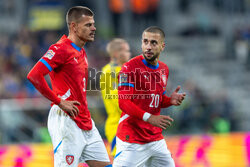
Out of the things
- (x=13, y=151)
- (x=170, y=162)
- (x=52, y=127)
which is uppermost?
(x=52, y=127)

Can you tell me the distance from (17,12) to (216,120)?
11434mm

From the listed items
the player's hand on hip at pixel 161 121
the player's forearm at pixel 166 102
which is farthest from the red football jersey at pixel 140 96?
the player's hand on hip at pixel 161 121

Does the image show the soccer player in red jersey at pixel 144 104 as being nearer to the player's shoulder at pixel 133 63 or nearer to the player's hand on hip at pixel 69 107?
the player's shoulder at pixel 133 63

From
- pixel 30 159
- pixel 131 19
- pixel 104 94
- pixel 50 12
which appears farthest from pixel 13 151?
pixel 131 19

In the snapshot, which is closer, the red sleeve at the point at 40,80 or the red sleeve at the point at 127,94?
the red sleeve at the point at 40,80

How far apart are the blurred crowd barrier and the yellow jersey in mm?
1906

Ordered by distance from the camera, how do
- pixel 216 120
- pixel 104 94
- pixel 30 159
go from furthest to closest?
1. pixel 216 120
2. pixel 30 159
3. pixel 104 94

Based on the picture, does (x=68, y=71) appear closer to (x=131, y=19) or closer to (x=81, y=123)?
(x=81, y=123)

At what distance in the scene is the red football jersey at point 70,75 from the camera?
21.0 ft

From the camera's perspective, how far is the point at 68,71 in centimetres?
645

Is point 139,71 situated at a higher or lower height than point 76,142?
higher

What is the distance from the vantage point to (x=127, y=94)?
21.0ft

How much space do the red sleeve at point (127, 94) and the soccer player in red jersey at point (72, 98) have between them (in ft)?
1.67

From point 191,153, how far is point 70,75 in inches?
351
